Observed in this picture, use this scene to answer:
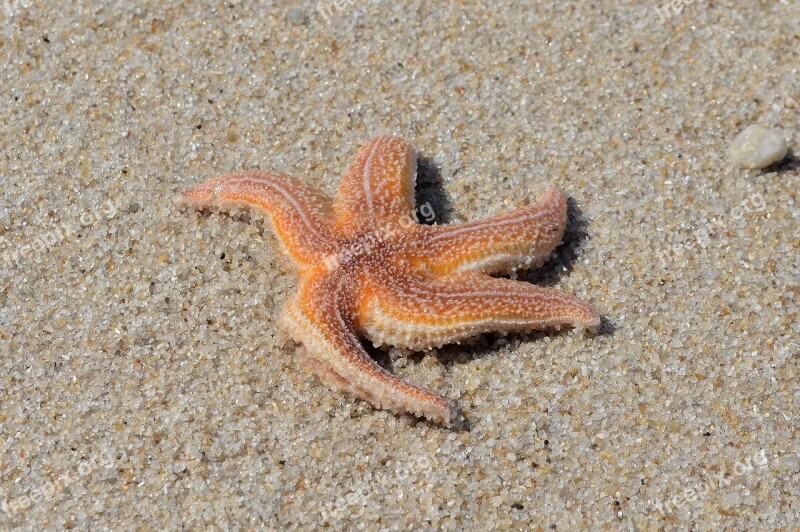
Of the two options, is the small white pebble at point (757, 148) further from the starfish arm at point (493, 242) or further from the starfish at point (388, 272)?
the starfish arm at point (493, 242)

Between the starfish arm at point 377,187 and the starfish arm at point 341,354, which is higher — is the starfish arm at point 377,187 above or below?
above

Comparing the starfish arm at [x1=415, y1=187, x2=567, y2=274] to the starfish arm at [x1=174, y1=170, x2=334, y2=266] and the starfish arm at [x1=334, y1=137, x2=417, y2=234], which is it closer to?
the starfish arm at [x1=334, y1=137, x2=417, y2=234]

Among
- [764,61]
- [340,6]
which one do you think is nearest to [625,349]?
[764,61]

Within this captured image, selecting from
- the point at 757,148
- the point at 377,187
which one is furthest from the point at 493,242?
the point at 757,148

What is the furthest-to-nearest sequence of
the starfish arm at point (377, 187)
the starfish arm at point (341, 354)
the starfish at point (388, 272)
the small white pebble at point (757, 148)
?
the small white pebble at point (757, 148)
the starfish arm at point (377, 187)
the starfish at point (388, 272)
the starfish arm at point (341, 354)

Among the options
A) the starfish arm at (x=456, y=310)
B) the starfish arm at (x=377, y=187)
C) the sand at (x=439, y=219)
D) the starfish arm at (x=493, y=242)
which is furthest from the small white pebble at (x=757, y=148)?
the starfish arm at (x=377, y=187)

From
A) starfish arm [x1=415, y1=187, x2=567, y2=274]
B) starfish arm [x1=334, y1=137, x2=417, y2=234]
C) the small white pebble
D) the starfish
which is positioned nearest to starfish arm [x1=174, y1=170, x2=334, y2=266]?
the starfish

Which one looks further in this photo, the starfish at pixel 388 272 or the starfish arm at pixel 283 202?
the starfish arm at pixel 283 202
